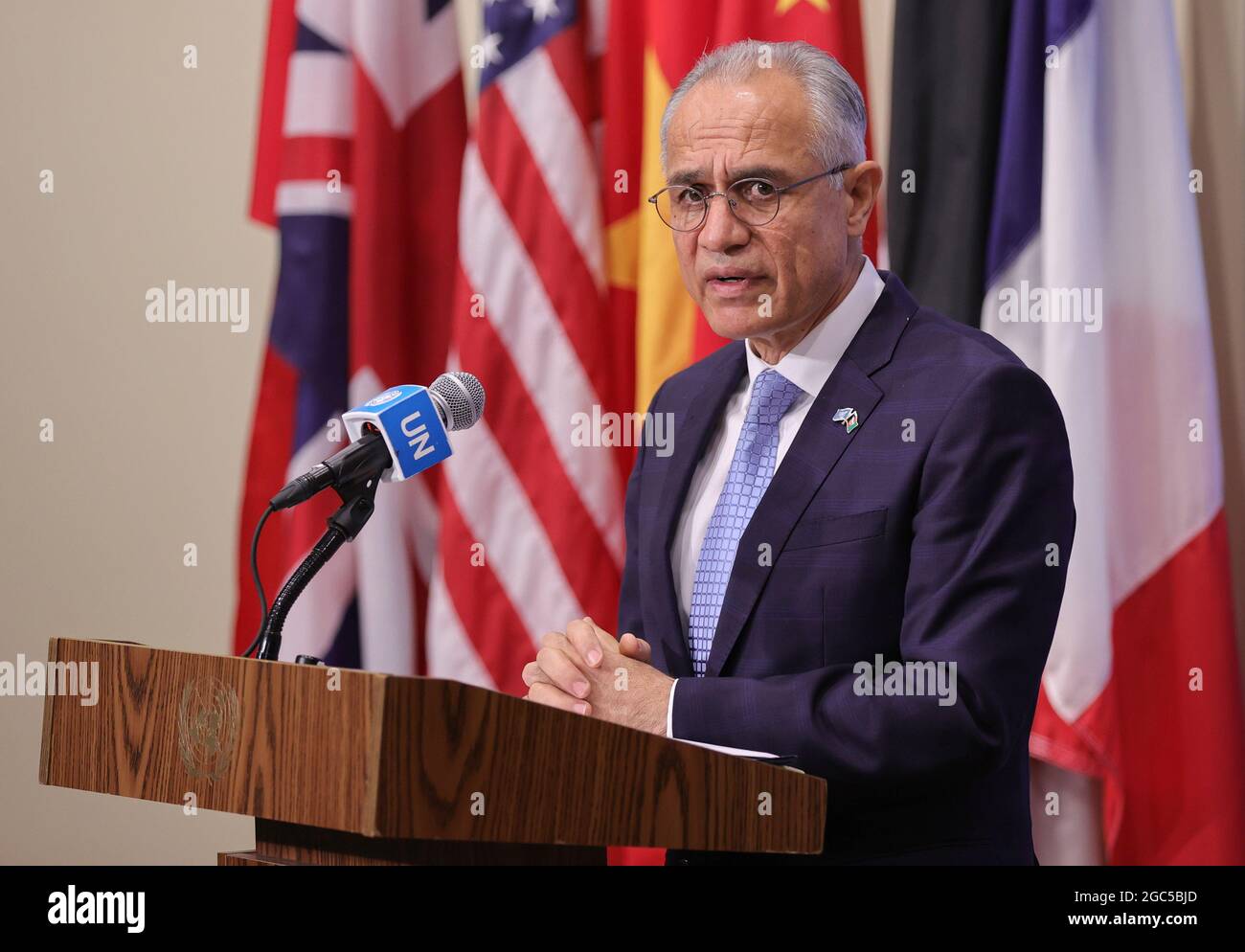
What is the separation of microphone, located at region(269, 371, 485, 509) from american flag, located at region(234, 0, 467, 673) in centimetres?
178

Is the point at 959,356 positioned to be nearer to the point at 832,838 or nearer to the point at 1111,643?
the point at 832,838

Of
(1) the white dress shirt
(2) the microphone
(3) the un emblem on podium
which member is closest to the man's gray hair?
(1) the white dress shirt

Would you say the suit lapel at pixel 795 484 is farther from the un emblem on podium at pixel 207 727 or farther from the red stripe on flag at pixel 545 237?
the red stripe on flag at pixel 545 237

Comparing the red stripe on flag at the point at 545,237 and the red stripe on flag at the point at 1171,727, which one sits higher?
the red stripe on flag at the point at 545,237

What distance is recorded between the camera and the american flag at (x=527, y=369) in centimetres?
312

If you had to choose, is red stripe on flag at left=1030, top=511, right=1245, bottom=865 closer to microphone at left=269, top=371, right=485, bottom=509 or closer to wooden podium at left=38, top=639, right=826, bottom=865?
wooden podium at left=38, top=639, right=826, bottom=865

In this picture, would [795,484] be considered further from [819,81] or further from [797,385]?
[819,81]

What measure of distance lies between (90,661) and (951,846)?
3.54ft

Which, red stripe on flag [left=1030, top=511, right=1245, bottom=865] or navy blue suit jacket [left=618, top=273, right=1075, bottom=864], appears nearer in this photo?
navy blue suit jacket [left=618, top=273, right=1075, bottom=864]

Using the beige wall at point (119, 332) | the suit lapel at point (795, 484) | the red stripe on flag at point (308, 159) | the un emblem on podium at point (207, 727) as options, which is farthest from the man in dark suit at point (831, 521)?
the beige wall at point (119, 332)

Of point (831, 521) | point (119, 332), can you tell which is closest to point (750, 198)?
point (831, 521)

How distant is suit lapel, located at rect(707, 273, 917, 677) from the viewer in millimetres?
1783
